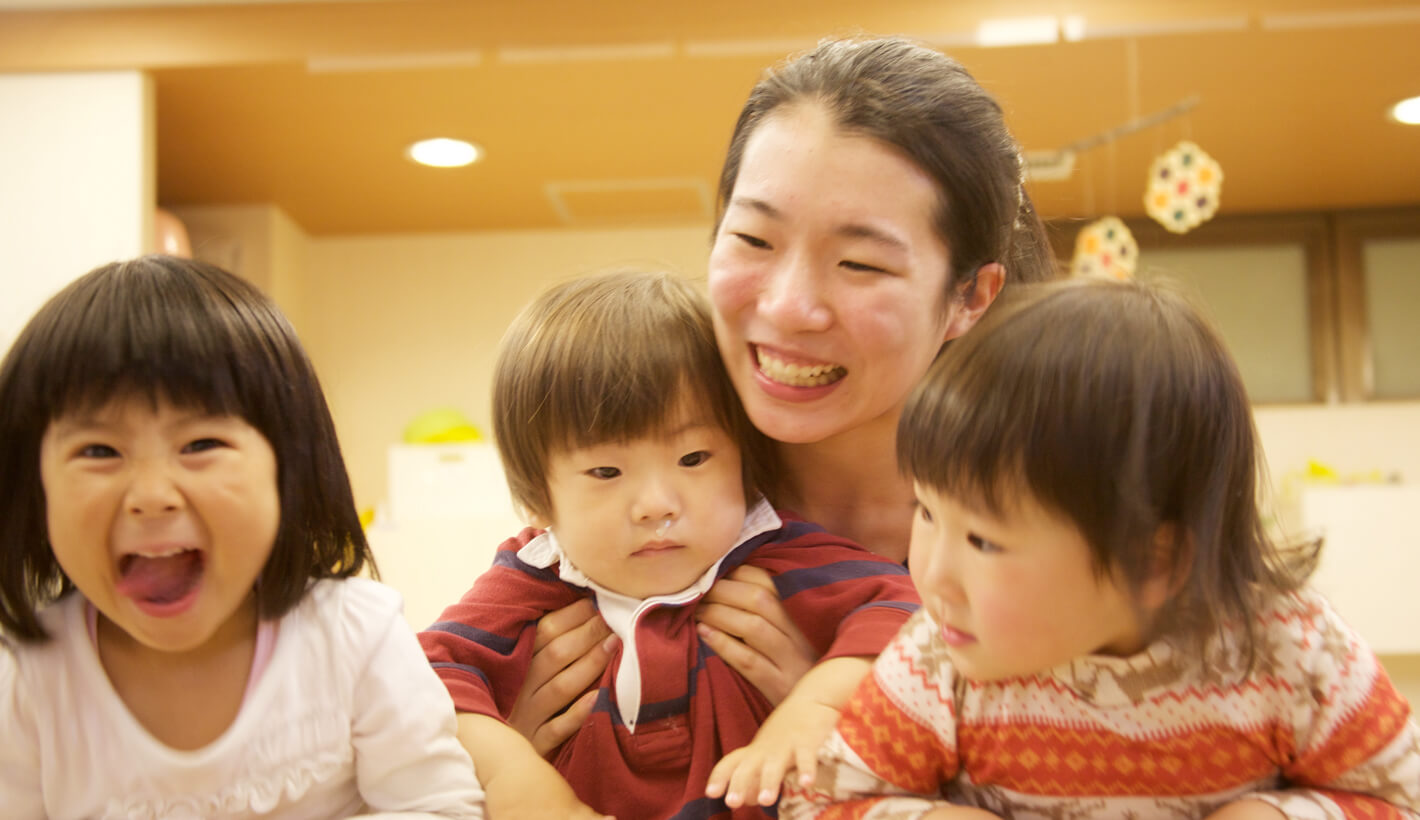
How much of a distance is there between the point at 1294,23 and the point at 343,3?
7.86 feet

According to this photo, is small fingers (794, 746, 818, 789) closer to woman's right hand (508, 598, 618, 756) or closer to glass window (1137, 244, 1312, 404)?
woman's right hand (508, 598, 618, 756)

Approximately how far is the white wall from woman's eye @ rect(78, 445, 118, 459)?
7.66 feet

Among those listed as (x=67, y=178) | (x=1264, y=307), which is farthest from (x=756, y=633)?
(x=1264, y=307)

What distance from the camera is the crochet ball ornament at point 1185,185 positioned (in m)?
2.78

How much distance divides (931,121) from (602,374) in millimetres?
383

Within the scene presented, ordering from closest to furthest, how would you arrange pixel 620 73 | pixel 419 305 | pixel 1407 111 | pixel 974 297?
pixel 974 297
pixel 620 73
pixel 1407 111
pixel 419 305

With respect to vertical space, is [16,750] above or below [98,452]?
below

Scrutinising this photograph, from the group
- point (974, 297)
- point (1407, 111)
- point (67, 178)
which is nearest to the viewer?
point (974, 297)

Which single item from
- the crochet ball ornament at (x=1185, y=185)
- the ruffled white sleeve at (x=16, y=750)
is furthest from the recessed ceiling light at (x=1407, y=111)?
the ruffled white sleeve at (x=16, y=750)

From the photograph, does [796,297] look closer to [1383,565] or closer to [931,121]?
[931,121]

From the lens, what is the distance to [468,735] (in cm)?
89

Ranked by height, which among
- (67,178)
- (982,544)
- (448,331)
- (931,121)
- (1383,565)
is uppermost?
(67,178)

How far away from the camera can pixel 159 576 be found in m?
0.71

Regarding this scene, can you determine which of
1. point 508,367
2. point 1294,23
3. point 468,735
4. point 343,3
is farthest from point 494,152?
point 468,735
